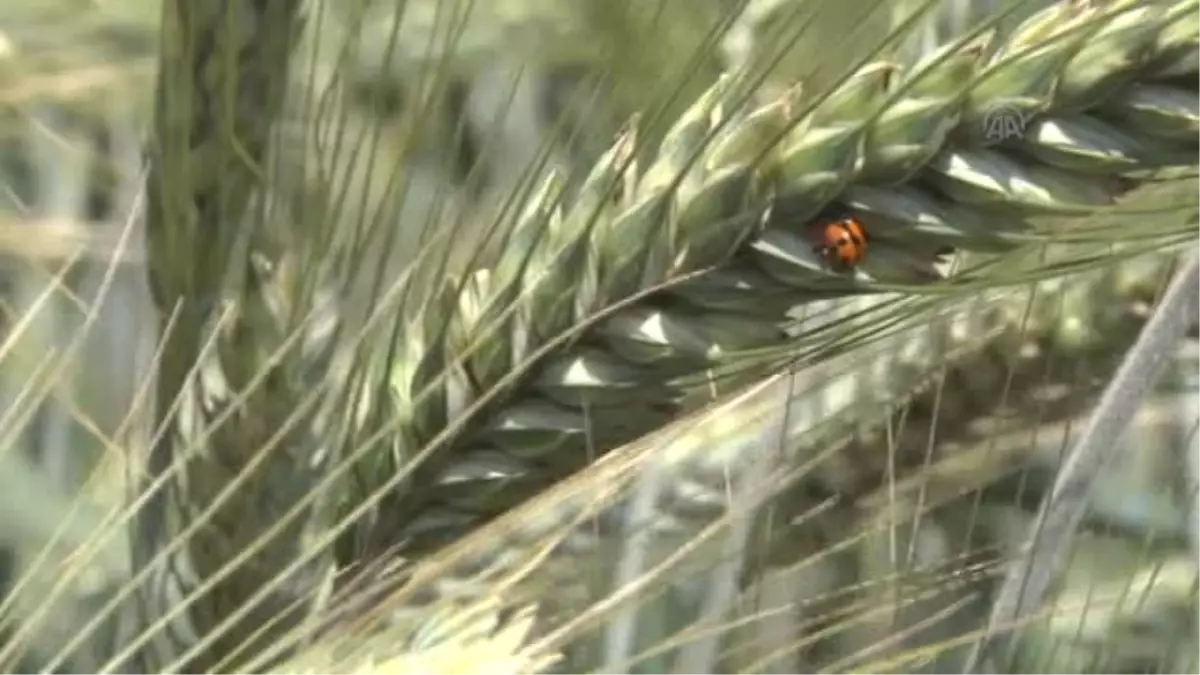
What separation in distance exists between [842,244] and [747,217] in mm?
20

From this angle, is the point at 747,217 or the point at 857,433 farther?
the point at 857,433

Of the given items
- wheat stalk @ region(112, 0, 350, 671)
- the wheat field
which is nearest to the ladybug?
the wheat field

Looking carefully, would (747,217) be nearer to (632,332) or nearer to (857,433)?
(632,332)

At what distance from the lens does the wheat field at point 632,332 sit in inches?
13.9

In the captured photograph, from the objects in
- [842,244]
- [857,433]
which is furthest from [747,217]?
[857,433]

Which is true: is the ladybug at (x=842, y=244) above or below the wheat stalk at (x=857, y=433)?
above

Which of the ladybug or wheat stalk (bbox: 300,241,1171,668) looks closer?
the ladybug

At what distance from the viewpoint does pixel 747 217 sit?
1.19ft

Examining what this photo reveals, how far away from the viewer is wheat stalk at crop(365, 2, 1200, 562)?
0.34 meters

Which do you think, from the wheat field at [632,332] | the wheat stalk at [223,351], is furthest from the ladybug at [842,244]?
the wheat stalk at [223,351]

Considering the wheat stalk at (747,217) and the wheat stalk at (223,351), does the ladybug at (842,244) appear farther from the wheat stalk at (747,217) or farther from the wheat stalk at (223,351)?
the wheat stalk at (223,351)

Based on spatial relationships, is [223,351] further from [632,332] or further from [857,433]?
[857,433]

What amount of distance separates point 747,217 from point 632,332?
38mm

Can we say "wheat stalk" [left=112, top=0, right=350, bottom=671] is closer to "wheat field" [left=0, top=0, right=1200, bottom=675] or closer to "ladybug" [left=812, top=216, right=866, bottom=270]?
"wheat field" [left=0, top=0, right=1200, bottom=675]
